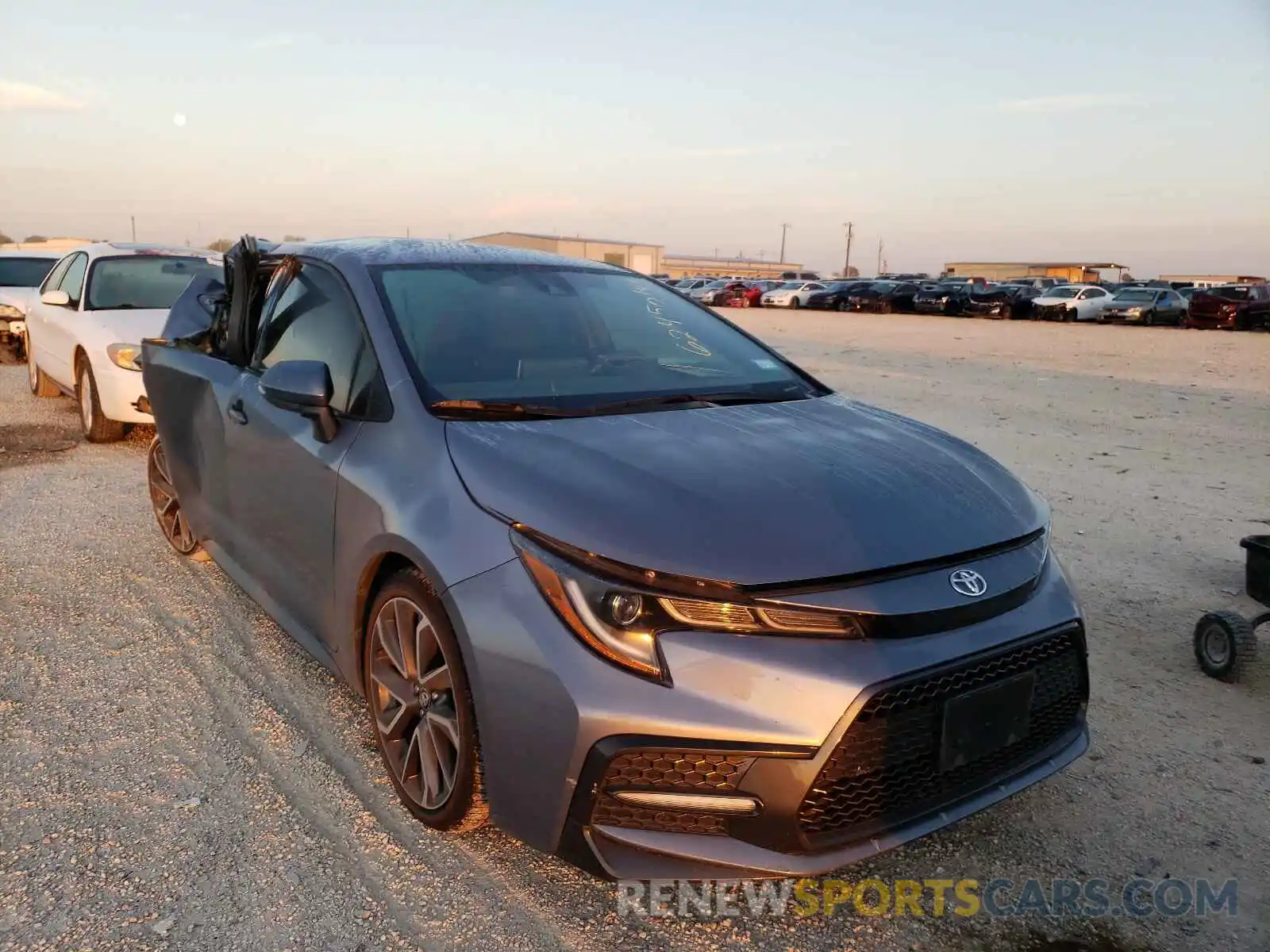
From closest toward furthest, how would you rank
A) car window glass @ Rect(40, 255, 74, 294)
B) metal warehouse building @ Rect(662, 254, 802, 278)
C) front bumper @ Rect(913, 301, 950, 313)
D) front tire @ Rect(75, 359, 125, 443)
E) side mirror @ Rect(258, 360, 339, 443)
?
1. side mirror @ Rect(258, 360, 339, 443)
2. front tire @ Rect(75, 359, 125, 443)
3. car window glass @ Rect(40, 255, 74, 294)
4. front bumper @ Rect(913, 301, 950, 313)
5. metal warehouse building @ Rect(662, 254, 802, 278)

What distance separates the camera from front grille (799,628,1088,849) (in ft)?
6.95

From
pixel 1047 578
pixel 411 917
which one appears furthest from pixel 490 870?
pixel 1047 578

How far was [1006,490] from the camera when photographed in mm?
2822

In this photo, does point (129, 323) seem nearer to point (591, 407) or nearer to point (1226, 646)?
point (591, 407)

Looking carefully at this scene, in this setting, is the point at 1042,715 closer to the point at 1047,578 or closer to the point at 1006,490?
the point at 1047,578

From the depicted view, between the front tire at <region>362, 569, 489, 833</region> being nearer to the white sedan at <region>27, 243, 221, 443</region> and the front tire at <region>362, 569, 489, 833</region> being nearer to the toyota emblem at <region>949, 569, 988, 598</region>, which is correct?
the toyota emblem at <region>949, 569, 988, 598</region>

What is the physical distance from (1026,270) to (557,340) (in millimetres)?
111530

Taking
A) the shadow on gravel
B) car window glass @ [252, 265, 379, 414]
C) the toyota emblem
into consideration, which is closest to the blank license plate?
the toyota emblem

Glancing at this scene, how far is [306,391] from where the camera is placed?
117 inches

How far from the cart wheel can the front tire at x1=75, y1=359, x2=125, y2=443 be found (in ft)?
25.7

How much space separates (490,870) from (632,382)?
1578 mm

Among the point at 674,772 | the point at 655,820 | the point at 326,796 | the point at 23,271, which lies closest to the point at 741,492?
the point at 674,772

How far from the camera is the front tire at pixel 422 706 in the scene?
249 centimetres

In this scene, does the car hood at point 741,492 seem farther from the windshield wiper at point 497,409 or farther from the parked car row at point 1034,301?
the parked car row at point 1034,301
